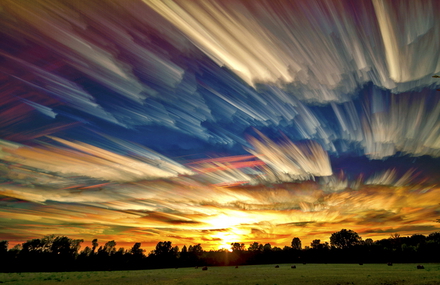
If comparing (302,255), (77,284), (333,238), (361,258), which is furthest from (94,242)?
(333,238)

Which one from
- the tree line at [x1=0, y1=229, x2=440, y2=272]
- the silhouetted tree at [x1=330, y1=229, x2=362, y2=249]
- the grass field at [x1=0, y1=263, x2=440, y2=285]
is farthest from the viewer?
the silhouetted tree at [x1=330, y1=229, x2=362, y2=249]

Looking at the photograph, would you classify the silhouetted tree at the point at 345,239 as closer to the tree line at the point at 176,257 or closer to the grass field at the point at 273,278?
the tree line at the point at 176,257

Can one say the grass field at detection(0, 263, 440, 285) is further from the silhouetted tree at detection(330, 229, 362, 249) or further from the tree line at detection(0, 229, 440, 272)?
the silhouetted tree at detection(330, 229, 362, 249)

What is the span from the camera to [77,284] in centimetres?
3516

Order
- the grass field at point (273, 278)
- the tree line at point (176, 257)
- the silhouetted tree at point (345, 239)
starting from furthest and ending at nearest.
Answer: the silhouetted tree at point (345, 239) < the tree line at point (176, 257) < the grass field at point (273, 278)

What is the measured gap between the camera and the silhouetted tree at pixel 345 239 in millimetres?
Result: 189587

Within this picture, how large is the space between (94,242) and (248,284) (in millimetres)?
192990

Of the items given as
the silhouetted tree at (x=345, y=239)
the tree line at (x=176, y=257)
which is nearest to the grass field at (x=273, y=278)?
the tree line at (x=176, y=257)

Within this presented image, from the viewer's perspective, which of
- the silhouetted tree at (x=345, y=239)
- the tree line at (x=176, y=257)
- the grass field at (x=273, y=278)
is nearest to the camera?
the grass field at (x=273, y=278)

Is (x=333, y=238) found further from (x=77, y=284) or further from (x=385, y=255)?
(x=77, y=284)

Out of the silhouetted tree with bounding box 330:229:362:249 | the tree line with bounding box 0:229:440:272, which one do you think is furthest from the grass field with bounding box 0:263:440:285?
the silhouetted tree with bounding box 330:229:362:249

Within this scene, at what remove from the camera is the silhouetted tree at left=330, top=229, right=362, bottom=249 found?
189587 mm

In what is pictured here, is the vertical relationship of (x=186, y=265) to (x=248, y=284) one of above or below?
below

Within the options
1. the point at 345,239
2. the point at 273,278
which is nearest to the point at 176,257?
the point at 273,278
